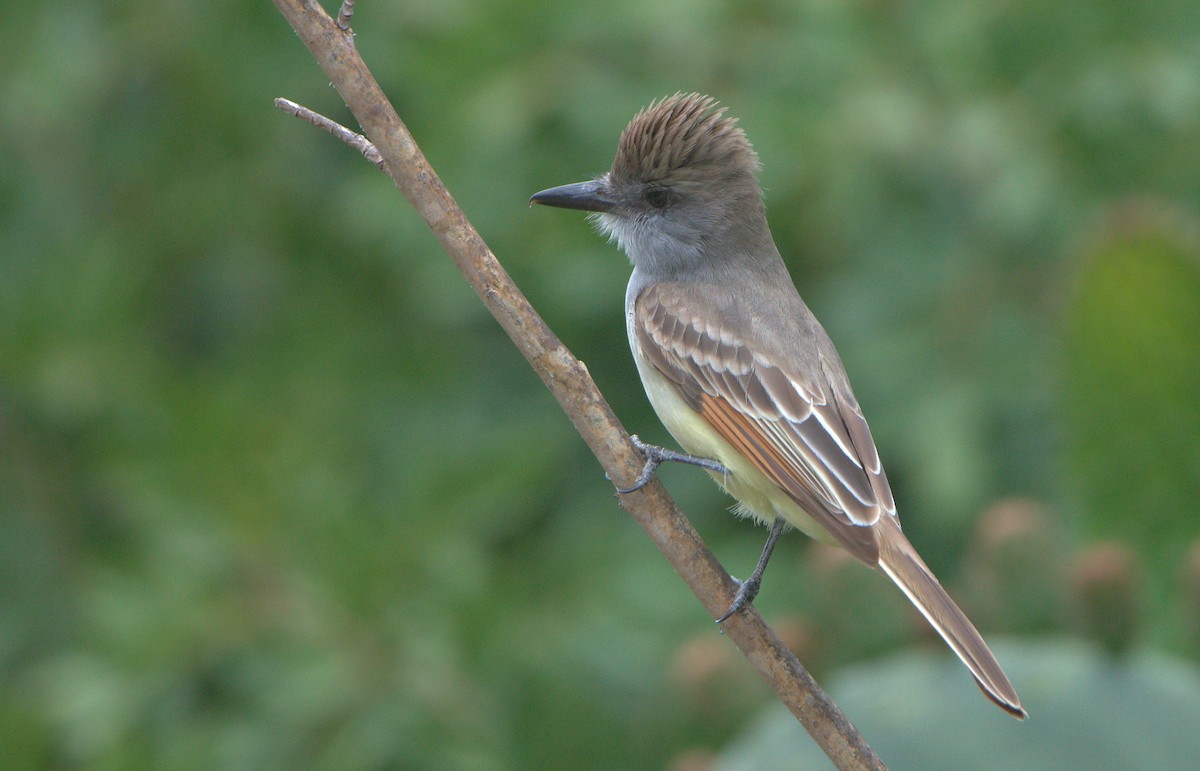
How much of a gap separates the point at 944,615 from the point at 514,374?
10.9 feet

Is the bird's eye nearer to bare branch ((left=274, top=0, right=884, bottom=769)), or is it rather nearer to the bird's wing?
the bird's wing

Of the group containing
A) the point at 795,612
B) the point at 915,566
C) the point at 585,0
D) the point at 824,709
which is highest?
the point at 585,0

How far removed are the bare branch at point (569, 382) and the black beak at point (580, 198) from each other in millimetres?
1242

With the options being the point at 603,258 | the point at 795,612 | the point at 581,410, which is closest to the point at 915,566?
the point at 581,410

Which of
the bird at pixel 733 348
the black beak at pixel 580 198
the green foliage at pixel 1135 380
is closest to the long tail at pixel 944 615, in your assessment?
the bird at pixel 733 348

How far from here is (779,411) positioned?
12.7 feet

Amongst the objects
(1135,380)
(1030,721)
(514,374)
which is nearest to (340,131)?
(1030,721)

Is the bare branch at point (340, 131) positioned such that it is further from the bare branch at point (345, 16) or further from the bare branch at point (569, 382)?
the bare branch at point (345, 16)

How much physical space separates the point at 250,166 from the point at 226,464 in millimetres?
1701

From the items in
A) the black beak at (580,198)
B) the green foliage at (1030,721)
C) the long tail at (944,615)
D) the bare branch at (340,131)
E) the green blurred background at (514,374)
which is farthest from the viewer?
the green blurred background at (514,374)

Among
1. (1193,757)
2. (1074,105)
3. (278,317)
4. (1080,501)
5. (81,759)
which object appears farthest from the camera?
(278,317)

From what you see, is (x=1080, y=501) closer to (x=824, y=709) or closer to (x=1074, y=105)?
(x=1074, y=105)

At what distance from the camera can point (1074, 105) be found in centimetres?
543

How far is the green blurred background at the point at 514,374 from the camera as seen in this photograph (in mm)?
4547
